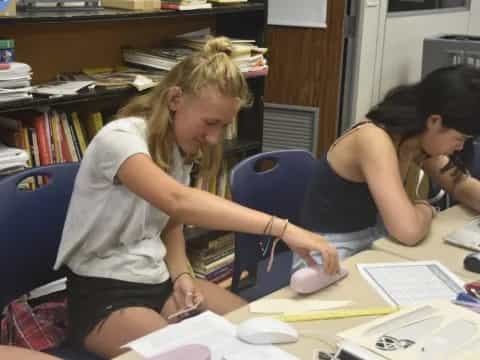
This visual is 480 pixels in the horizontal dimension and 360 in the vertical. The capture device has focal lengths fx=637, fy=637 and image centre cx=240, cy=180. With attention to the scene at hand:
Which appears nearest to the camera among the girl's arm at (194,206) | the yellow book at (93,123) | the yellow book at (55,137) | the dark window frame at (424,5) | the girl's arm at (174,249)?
the girl's arm at (194,206)

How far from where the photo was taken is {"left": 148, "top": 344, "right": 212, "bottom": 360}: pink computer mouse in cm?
107

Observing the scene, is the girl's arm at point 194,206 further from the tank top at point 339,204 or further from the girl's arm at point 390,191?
the tank top at point 339,204

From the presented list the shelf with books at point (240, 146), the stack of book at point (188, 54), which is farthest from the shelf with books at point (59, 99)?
the shelf with books at point (240, 146)

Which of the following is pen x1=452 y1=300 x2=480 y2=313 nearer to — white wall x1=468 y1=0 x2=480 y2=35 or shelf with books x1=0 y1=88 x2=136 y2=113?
shelf with books x1=0 y1=88 x2=136 y2=113

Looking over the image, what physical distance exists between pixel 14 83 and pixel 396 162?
1169 millimetres

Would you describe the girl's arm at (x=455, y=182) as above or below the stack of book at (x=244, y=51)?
below

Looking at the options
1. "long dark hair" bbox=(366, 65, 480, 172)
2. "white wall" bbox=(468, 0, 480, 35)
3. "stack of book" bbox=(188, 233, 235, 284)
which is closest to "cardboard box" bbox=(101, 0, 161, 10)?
"long dark hair" bbox=(366, 65, 480, 172)

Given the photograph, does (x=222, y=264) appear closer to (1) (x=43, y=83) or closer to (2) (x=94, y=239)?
(1) (x=43, y=83)

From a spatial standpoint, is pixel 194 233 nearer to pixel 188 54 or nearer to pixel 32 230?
pixel 188 54

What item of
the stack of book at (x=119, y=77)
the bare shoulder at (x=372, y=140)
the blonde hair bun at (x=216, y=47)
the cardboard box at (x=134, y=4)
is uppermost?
the cardboard box at (x=134, y=4)

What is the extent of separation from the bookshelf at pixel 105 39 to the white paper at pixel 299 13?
621 millimetres

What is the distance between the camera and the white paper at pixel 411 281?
1341mm

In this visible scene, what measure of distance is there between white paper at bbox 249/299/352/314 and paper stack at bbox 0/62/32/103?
3.62ft

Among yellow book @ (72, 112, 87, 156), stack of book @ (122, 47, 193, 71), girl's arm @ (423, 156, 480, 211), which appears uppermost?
stack of book @ (122, 47, 193, 71)
